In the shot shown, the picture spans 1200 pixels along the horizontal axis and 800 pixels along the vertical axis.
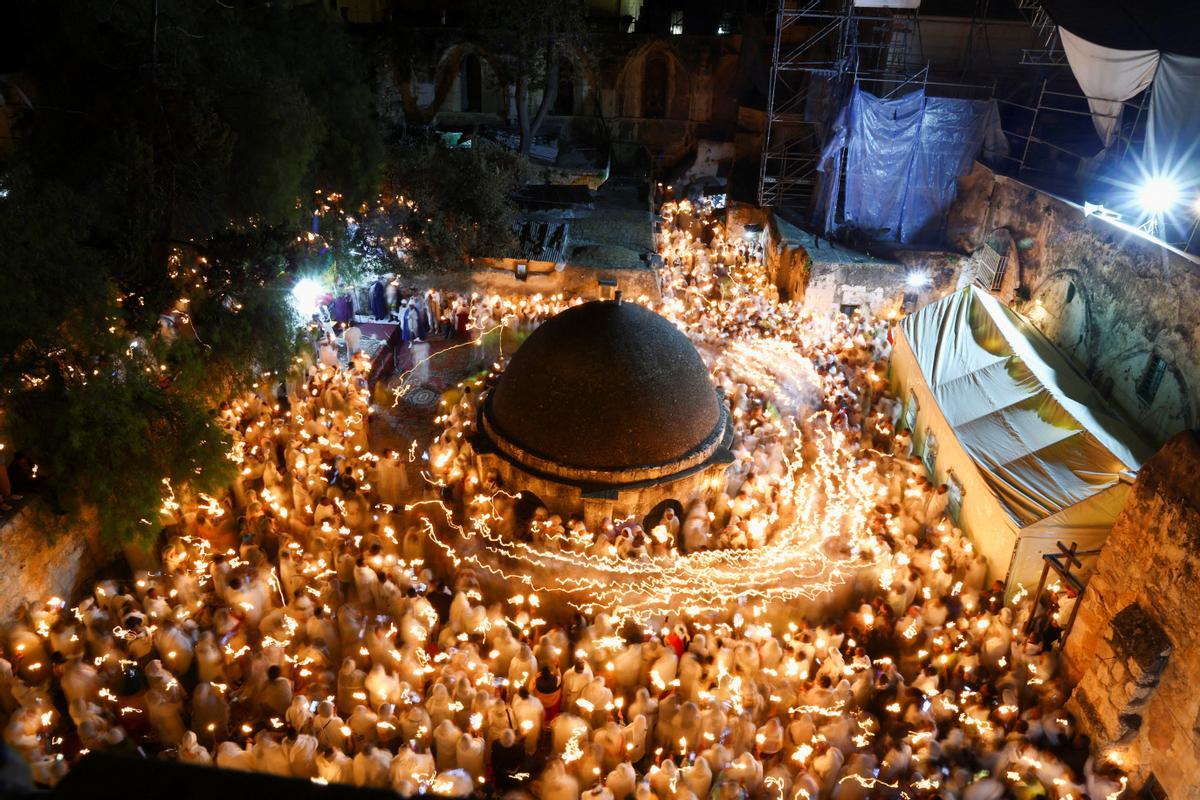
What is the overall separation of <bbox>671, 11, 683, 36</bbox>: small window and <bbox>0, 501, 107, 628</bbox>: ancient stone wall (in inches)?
1266

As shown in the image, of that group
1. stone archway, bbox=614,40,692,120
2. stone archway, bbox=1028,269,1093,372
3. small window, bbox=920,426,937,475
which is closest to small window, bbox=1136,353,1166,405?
stone archway, bbox=1028,269,1093,372

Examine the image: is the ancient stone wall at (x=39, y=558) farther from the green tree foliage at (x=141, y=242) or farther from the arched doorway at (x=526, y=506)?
the arched doorway at (x=526, y=506)

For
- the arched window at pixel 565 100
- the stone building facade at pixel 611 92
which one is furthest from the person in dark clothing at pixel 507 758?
the arched window at pixel 565 100

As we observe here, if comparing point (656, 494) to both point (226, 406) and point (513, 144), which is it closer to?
point (226, 406)

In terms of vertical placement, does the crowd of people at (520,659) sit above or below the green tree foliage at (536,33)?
below

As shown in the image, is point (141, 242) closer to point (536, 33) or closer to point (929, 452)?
point (929, 452)

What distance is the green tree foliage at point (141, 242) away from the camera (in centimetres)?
889

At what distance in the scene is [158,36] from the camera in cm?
1088

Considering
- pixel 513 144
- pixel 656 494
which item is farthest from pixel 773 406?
pixel 513 144

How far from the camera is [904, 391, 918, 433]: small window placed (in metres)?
14.8

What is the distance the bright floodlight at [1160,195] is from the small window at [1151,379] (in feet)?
10.4

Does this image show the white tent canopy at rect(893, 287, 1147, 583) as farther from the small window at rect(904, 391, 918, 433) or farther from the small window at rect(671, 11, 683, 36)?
the small window at rect(671, 11, 683, 36)

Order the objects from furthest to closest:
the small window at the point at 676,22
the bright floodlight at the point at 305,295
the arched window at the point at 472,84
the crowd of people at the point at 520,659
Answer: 1. the small window at the point at 676,22
2. the arched window at the point at 472,84
3. the bright floodlight at the point at 305,295
4. the crowd of people at the point at 520,659

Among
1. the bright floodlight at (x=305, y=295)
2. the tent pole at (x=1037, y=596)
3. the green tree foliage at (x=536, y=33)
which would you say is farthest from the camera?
the green tree foliage at (x=536, y=33)
